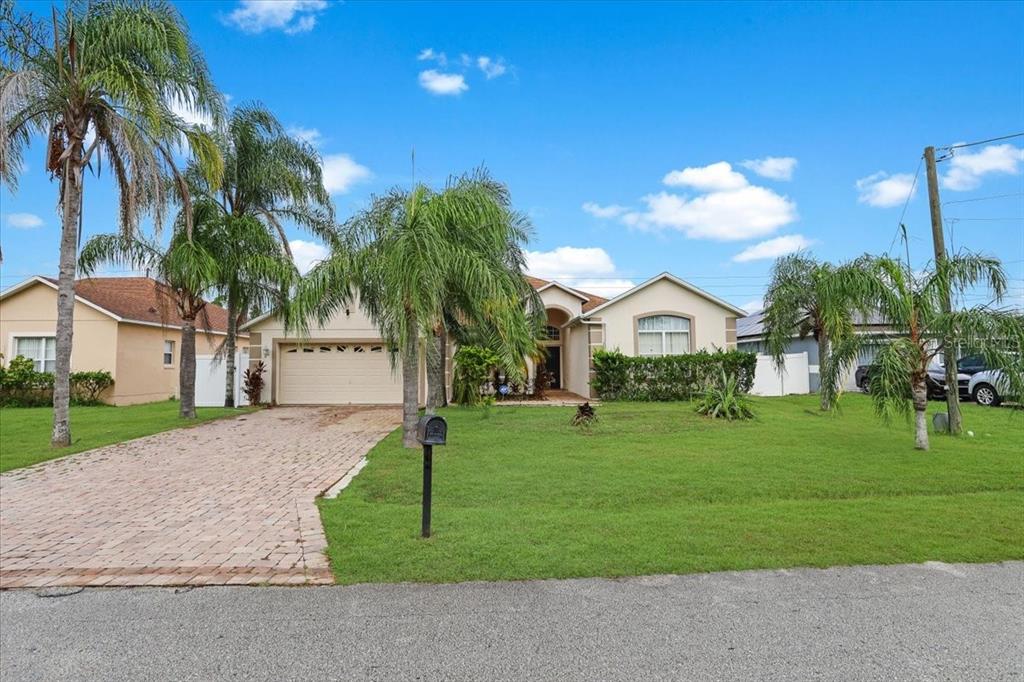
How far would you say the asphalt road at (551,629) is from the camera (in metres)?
3.02

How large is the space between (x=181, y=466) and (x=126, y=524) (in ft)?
11.3

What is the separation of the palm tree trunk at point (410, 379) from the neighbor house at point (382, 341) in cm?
798

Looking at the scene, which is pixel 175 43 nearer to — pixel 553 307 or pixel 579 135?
pixel 579 135

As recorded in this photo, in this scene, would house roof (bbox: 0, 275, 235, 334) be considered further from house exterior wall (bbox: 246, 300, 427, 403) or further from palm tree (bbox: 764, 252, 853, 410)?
palm tree (bbox: 764, 252, 853, 410)

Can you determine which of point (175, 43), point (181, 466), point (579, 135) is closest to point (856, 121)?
point (579, 135)

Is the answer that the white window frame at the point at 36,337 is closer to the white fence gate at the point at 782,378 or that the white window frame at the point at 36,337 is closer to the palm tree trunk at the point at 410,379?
the palm tree trunk at the point at 410,379

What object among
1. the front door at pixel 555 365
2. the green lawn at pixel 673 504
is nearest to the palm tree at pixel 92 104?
the green lawn at pixel 673 504

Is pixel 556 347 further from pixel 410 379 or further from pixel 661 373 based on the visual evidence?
pixel 410 379

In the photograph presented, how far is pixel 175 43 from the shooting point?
11281 mm

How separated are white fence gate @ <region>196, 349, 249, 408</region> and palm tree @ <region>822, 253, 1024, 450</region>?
16.9 m

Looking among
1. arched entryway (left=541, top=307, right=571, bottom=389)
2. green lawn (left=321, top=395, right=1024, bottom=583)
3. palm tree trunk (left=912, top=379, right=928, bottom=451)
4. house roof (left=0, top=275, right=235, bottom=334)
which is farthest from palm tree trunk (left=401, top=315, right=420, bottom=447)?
arched entryway (left=541, top=307, right=571, bottom=389)

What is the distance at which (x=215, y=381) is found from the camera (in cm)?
1912

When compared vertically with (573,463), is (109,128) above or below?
above

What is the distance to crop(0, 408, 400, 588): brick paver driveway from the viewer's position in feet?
14.9
